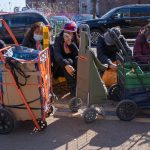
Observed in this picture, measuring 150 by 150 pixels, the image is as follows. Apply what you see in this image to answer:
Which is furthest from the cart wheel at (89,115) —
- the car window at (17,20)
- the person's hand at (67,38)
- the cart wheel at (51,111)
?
the car window at (17,20)

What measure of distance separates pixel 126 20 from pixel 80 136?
1242 cm

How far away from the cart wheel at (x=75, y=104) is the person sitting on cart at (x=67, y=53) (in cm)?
52

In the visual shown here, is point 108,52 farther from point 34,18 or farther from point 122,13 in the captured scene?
point 122,13

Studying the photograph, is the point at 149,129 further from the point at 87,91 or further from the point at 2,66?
the point at 2,66

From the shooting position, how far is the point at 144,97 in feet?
18.0

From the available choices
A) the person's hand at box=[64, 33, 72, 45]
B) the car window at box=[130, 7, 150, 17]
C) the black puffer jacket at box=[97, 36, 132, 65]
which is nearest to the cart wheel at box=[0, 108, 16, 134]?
the person's hand at box=[64, 33, 72, 45]

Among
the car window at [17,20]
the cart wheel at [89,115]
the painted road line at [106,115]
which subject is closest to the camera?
the cart wheel at [89,115]

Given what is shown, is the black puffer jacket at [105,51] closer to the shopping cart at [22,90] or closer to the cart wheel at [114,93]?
the cart wheel at [114,93]

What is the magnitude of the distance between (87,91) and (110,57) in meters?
1.80

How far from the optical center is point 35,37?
20.7ft

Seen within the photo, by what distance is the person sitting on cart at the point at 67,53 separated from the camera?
20.3 ft

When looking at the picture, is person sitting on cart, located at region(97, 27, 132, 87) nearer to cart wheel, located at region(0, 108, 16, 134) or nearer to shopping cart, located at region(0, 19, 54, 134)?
shopping cart, located at region(0, 19, 54, 134)

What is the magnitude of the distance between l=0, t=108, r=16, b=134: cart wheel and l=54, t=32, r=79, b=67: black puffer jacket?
5.41ft

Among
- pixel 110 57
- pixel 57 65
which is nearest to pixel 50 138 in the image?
pixel 57 65
